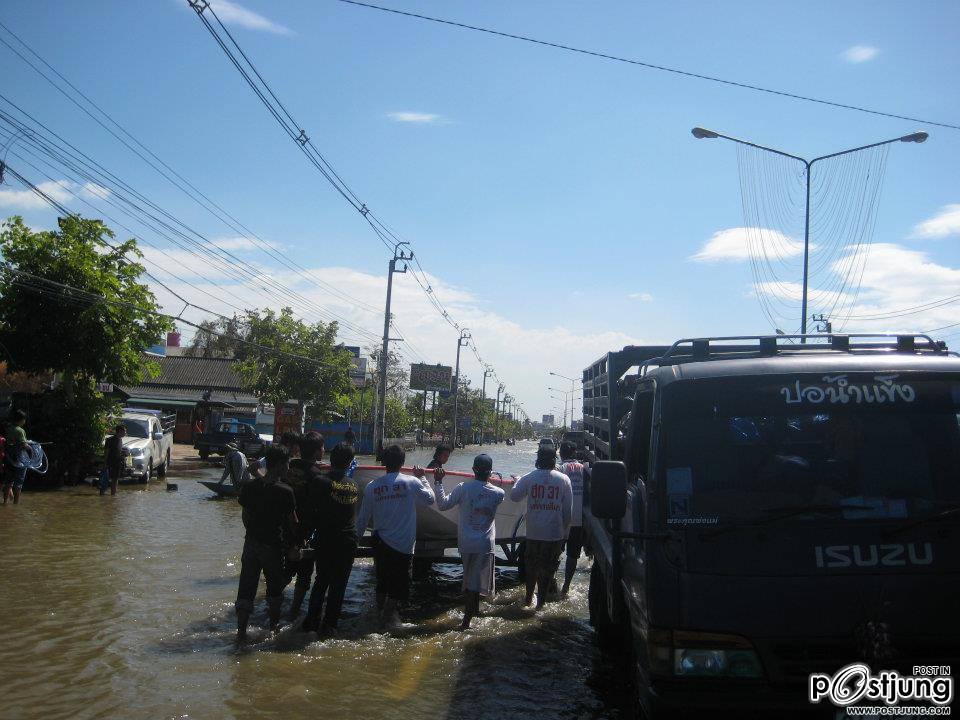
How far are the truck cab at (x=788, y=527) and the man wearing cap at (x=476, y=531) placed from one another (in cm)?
325

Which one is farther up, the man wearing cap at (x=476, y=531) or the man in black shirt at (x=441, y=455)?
the man in black shirt at (x=441, y=455)

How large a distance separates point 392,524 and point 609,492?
391 centimetres

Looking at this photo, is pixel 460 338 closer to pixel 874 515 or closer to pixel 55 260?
pixel 55 260

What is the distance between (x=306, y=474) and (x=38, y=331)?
593 inches

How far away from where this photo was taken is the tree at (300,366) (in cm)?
4097

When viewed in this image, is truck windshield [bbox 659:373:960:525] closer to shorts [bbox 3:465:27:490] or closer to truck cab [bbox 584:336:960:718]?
truck cab [bbox 584:336:960:718]

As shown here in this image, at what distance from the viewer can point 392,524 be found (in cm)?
802

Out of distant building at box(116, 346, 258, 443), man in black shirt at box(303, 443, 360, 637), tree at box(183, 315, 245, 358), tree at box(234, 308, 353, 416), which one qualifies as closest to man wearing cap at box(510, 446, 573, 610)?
man in black shirt at box(303, 443, 360, 637)

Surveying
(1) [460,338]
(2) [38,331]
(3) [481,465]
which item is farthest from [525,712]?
(1) [460,338]

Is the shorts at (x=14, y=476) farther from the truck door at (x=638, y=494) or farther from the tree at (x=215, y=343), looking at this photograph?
the tree at (x=215, y=343)

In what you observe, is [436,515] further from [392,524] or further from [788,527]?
[788,527]

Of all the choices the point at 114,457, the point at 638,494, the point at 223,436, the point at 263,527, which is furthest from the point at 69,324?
the point at 638,494

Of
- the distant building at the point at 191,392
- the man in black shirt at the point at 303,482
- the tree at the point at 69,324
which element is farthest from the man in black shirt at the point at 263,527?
the distant building at the point at 191,392

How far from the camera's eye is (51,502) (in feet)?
56.9
